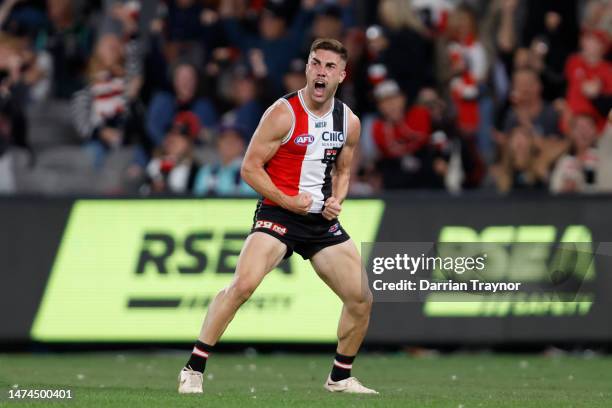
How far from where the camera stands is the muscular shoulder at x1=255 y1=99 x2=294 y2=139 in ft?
32.6

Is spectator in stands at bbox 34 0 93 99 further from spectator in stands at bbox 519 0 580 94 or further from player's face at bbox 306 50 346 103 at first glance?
player's face at bbox 306 50 346 103

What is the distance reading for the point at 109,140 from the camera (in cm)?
1822

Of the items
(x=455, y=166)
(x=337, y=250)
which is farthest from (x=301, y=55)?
(x=337, y=250)

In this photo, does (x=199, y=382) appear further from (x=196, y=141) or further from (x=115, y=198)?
(x=196, y=141)

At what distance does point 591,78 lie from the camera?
1725 cm

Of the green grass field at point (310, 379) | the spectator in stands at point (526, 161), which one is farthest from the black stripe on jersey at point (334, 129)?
the spectator in stands at point (526, 161)

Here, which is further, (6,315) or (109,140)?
(109,140)

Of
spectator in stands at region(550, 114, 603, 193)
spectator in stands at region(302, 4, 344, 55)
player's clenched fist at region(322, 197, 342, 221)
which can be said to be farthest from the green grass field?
spectator in stands at region(302, 4, 344, 55)

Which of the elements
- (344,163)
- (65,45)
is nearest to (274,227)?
(344,163)

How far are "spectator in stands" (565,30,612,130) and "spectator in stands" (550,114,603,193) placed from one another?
3.01ft

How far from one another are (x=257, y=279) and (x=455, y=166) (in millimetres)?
7699

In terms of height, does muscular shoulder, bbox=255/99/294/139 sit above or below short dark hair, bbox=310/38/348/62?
below

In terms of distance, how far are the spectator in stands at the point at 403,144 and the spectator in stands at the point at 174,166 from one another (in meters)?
2.31

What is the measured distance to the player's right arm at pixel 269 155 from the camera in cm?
994
